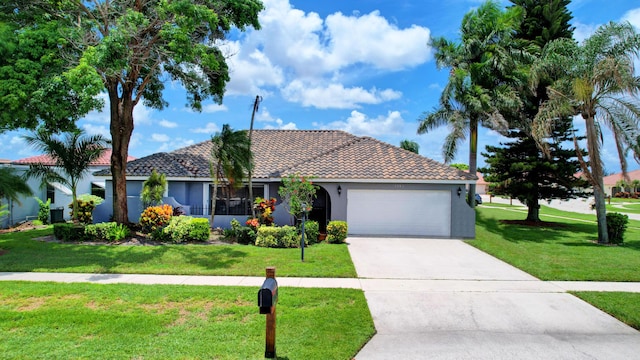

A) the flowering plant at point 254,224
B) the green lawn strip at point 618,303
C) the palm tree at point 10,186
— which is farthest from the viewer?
the flowering plant at point 254,224

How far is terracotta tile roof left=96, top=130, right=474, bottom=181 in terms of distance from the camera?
54.6ft

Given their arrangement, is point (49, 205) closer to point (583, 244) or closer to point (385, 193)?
point (385, 193)

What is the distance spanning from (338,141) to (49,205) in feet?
53.0

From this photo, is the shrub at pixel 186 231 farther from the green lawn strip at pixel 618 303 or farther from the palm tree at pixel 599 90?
the palm tree at pixel 599 90

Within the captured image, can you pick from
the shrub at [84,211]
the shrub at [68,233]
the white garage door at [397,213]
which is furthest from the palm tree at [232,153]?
the shrub at [84,211]

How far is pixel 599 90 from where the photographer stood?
15.3m

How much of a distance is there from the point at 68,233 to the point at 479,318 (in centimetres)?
1417

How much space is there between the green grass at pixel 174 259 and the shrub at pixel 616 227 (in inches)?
454

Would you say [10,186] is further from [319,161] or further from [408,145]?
[408,145]

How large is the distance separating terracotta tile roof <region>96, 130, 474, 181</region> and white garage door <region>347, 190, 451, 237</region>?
0.93 meters

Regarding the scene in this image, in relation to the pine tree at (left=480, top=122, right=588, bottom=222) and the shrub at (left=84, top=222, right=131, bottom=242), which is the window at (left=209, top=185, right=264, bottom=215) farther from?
the pine tree at (left=480, top=122, right=588, bottom=222)

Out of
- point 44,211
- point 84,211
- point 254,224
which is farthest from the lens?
point 44,211

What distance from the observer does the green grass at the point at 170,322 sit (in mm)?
5098

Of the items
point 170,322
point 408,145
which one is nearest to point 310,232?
point 170,322
